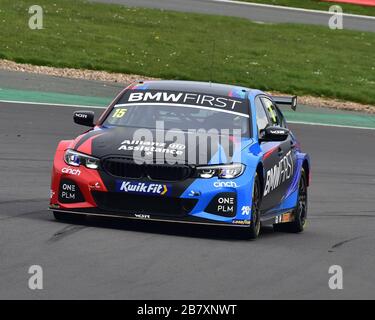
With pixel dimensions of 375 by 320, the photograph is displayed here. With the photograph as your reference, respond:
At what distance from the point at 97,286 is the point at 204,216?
8.94 ft

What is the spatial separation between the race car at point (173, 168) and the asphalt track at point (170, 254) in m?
0.21

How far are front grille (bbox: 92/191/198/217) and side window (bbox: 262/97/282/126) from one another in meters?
2.33

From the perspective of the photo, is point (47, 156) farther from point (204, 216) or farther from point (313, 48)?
point (313, 48)

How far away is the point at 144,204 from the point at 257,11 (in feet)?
82.2

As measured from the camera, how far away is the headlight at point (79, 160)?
10.6 m

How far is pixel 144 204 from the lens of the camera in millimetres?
10453

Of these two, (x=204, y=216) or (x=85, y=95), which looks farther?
(x=85, y=95)

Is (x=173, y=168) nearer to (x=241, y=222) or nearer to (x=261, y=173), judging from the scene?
(x=241, y=222)

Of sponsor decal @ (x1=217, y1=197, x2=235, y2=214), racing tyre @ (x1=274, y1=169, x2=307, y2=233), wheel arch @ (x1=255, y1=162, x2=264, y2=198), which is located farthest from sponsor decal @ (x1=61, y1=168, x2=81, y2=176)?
racing tyre @ (x1=274, y1=169, x2=307, y2=233)

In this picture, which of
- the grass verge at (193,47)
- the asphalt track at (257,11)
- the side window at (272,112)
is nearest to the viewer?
the side window at (272,112)

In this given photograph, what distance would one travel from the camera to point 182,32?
99.1 feet

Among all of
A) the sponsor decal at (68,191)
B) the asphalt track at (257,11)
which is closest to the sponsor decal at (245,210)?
the sponsor decal at (68,191)

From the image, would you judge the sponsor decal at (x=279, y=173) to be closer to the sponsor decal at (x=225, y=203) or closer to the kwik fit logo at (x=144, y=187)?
the sponsor decal at (x=225, y=203)

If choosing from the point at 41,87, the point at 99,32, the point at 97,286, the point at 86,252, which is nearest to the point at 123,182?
the point at 86,252
